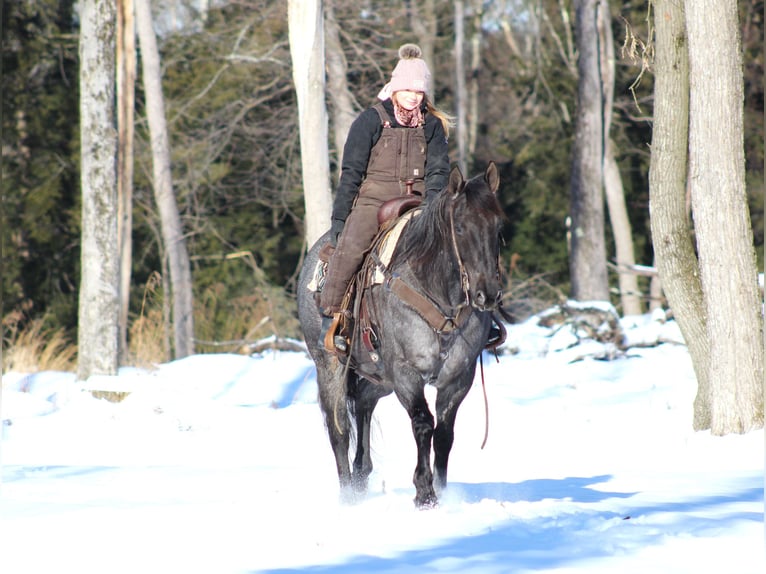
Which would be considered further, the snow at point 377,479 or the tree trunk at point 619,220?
the tree trunk at point 619,220

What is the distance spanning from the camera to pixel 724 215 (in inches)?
384

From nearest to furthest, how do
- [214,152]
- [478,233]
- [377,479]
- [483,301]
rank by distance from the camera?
[483,301], [478,233], [377,479], [214,152]

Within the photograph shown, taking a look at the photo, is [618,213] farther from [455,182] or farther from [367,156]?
[455,182]

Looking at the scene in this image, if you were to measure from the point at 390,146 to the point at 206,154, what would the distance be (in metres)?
18.1

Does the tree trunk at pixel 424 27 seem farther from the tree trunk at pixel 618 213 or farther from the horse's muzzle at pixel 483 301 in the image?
the horse's muzzle at pixel 483 301

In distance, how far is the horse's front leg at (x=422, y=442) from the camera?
692cm

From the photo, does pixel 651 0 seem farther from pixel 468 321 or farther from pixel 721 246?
pixel 468 321

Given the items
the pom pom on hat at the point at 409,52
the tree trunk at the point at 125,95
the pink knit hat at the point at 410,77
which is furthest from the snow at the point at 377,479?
the tree trunk at the point at 125,95

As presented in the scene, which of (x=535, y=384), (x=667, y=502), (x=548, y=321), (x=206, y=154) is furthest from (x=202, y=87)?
(x=667, y=502)

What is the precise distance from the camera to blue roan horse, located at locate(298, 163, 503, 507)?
6.60 meters

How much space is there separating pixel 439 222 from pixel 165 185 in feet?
52.3

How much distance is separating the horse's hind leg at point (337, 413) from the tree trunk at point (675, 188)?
3971 millimetres

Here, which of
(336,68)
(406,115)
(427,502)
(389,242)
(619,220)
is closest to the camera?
(427,502)

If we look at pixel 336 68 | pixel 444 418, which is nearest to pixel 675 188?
pixel 444 418
